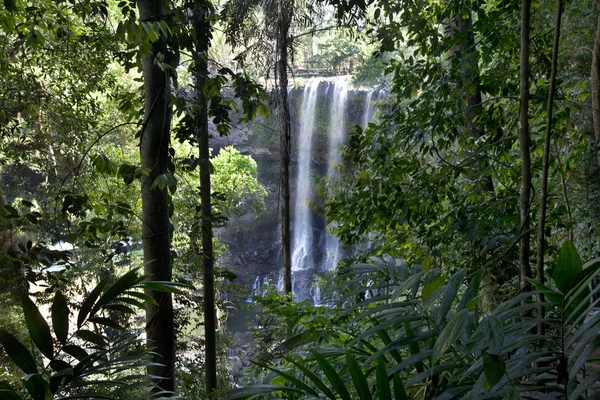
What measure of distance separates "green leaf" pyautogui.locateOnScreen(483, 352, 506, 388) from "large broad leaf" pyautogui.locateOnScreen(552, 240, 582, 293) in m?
0.17

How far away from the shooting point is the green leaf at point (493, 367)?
0.65 meters

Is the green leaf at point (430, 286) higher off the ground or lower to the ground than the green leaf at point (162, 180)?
lower

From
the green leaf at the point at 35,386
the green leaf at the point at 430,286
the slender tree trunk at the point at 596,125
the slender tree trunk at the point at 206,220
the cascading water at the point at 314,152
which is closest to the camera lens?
the green leaf at the point at 35,386

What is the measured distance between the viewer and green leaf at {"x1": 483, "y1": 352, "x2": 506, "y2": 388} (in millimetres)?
646

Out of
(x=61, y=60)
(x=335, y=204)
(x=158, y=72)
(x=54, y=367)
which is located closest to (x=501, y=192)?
(x=335, y=204)

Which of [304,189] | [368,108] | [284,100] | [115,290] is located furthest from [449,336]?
[304,189]

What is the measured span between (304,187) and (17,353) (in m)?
17.6

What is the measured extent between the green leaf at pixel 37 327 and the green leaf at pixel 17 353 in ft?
0.08

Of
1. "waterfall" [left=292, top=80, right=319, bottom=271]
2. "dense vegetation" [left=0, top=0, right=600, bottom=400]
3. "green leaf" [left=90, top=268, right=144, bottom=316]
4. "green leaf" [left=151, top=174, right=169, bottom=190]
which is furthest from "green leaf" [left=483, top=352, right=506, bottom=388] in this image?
"waterfall" [left=292, top=80, right=319, bottom=271]

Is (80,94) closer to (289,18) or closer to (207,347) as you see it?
(289,18)

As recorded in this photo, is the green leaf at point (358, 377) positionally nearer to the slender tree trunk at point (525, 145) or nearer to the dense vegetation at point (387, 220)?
the dense vegetation at point (387, 220)

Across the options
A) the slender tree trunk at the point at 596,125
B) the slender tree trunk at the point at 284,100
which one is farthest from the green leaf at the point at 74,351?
the slender tree trunk at the point at 284,100

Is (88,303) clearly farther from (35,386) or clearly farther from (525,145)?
(525,145)

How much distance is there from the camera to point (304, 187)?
18516 millimetres
